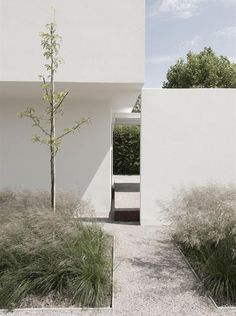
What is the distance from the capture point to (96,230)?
673 centimetres

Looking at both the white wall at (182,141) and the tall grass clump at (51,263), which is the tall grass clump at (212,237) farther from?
the white wall at (182,141)

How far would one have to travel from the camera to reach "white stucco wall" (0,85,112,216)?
11.6 m

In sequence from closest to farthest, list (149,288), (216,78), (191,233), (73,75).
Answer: (149,288)
(191,233)
(73,75)
(216,78)

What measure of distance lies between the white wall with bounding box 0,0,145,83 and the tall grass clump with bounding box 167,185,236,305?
3548 millimetres

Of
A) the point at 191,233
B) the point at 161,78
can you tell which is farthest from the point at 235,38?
the point at 161,78

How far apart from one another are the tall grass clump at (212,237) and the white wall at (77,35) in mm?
3548

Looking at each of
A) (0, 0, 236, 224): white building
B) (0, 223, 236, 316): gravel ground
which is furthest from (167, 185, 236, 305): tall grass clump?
(0, 0, 236, 224): white building

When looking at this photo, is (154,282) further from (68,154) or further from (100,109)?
(100,109)

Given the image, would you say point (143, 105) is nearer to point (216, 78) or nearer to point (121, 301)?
point (121, 301)

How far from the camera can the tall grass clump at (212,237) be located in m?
5.42

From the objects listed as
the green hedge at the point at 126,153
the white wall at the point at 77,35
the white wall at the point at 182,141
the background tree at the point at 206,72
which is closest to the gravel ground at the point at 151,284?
the white wall at the point at 182,141

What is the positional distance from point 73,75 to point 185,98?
3139mm

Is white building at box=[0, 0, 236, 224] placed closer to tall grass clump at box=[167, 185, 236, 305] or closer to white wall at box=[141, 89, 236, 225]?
white wall at box=[141, 89, 236, 225]

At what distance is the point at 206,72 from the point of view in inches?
1256
